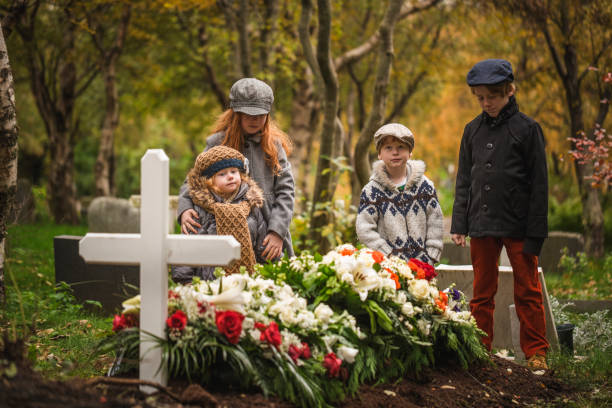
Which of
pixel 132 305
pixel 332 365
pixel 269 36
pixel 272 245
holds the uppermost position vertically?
pixel 269 36

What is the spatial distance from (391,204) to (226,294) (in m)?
1.97

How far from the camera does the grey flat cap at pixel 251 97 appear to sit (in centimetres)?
447

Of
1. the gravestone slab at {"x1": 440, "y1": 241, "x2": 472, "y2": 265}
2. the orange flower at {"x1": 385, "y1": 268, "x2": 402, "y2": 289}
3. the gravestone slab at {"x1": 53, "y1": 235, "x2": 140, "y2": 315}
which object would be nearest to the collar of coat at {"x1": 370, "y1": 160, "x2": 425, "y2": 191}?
the orange flower at {"x1": 385, "y1": 268, "x2": 402, "y2": 289}

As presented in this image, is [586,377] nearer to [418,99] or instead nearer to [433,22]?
[433,22]

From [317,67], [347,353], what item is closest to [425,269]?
[347,353]

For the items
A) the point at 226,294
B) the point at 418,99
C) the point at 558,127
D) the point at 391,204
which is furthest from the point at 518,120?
the point at 418,99

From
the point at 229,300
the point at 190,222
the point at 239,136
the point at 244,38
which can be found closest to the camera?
the point at 229,300

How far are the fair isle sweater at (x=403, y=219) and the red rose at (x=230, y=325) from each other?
1870mm

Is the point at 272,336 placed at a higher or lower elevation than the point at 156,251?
lower

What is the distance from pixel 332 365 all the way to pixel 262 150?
1.98 metres

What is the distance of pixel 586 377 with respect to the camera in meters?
4.08

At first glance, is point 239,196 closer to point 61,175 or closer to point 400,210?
point 400,210

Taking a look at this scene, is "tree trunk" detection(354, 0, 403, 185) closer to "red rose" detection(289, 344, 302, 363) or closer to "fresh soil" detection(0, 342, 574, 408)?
"fresh soil" detection(0, 342, 574, 408)

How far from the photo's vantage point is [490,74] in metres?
4.39
